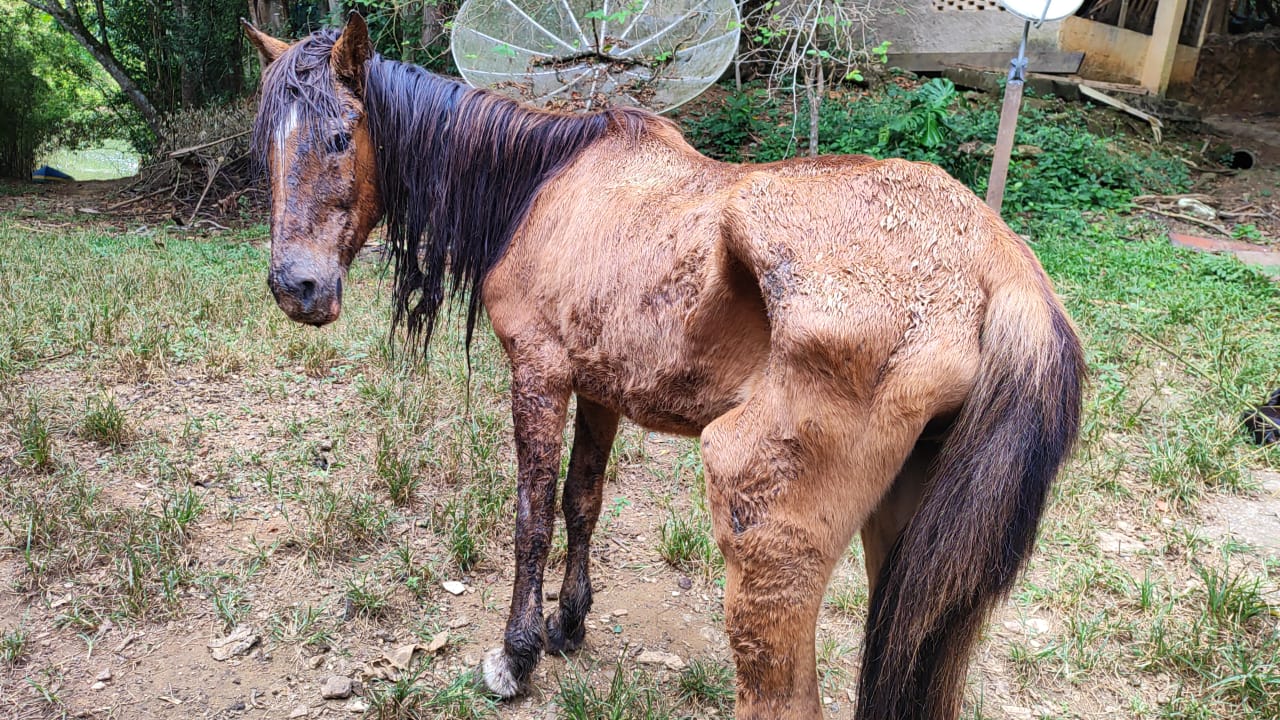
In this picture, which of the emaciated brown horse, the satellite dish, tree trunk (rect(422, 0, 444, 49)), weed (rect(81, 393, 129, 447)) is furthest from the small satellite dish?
tree trunk (rect(422, 0, 444, 49))

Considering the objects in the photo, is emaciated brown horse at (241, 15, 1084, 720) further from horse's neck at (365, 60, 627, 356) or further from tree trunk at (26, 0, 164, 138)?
tree trunk at (26, 0, 164, 138)

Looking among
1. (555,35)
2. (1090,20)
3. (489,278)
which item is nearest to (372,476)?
(489,278)

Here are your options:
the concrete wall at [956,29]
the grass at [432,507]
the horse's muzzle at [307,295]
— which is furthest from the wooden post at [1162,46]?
the horse's muzzle at [307,295]

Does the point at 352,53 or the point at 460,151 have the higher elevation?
the point at 352,53

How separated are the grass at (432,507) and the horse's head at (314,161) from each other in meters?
1.23

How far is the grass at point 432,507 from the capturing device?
9.36ft

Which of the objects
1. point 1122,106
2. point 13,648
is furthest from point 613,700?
point 1122,106

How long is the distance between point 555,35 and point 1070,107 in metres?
8.09

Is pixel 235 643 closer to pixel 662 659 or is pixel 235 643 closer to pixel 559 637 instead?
pixel 559 637

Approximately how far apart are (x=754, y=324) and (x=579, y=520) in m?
1.37

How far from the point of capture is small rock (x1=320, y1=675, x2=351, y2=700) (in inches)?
107

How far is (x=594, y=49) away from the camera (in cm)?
640

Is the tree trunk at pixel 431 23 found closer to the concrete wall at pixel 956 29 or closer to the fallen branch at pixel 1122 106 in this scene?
the concrete wall at pixel 956 29

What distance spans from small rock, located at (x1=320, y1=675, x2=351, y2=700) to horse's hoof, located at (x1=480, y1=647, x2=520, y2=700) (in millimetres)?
492
